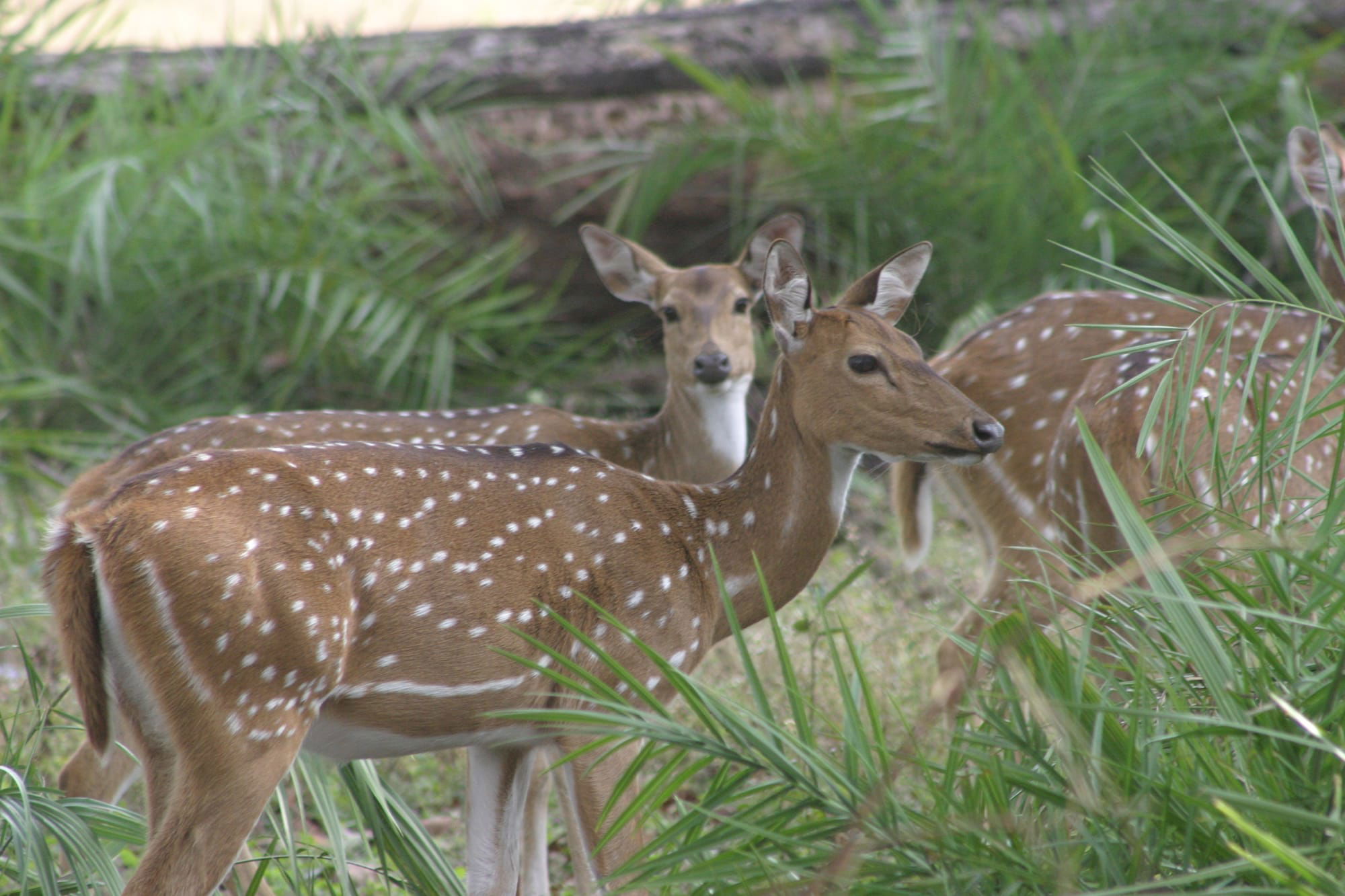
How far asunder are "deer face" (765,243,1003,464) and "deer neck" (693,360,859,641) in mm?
76

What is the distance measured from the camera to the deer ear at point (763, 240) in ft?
17.5

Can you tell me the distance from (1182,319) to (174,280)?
14.5 ft

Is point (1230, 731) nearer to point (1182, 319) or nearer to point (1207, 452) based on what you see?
point (1207, 452)

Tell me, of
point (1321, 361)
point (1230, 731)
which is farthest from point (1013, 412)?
point (1230, 731)

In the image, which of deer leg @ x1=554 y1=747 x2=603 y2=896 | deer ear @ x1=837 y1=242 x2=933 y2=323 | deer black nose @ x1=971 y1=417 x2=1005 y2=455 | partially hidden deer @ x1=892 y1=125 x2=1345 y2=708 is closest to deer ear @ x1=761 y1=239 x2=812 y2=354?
deer ear @ x1=837 y1=242 x2=933 y2=323

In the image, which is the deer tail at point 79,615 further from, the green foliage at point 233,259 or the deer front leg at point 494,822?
the green foliage at point 233,259

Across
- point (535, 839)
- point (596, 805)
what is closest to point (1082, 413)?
point (596, 805)

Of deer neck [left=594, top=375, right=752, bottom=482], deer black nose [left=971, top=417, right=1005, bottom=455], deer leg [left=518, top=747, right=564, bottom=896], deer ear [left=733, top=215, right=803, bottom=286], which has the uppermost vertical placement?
deer ear [left=733, top=215, right=803, bottom=286]

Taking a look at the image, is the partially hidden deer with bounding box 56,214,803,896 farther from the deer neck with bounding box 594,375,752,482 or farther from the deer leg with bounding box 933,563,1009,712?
the deer leg with bounding box 933,563,1009,712

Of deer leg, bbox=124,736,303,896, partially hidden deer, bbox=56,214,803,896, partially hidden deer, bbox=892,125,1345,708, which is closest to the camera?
deer leg, bbox=124,736,303,896

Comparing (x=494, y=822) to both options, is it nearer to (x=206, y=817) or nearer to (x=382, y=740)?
(x=382, y=740)

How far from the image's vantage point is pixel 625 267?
18.5 feet

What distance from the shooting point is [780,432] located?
3787mm

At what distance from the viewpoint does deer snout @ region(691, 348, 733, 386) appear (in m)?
5.09
